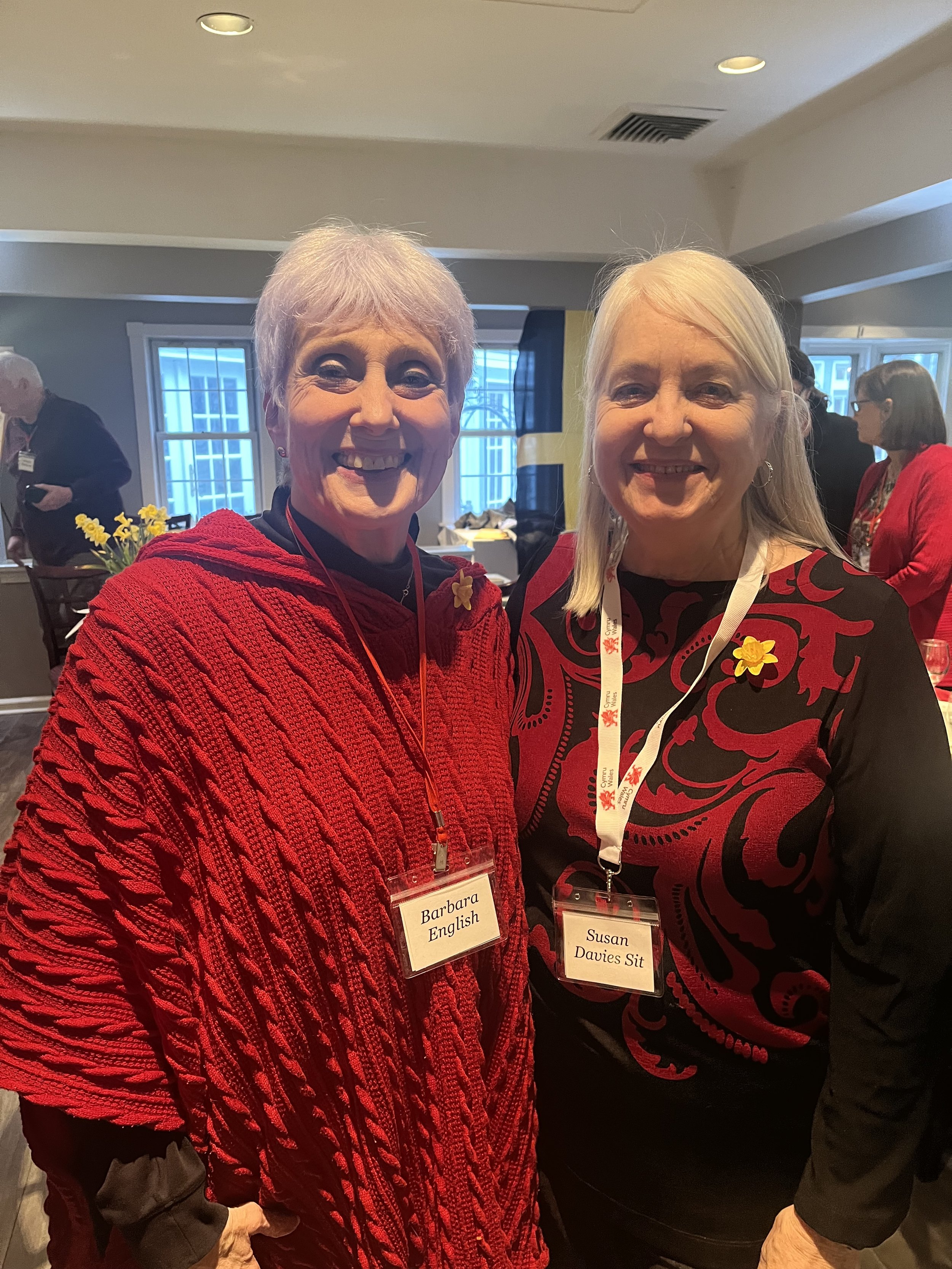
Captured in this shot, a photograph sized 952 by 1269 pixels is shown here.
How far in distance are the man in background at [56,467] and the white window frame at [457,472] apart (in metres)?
2.42

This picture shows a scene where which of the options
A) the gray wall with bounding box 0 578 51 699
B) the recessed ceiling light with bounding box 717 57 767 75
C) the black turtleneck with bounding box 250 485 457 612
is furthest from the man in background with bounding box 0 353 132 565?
the black turtleneck with bounding box 250 485 457 612

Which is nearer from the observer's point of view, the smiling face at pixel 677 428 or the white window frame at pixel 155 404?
the smiling face at pixel 677 428

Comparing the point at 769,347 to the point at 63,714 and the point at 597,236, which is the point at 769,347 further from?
the point at 597,236

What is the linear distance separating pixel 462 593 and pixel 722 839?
46 cm

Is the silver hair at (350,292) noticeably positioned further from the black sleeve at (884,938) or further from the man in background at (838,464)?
the man in background at (838,464)

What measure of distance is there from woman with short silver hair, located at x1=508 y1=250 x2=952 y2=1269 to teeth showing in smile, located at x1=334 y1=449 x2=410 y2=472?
11.1 inches

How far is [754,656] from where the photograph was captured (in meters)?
0.96

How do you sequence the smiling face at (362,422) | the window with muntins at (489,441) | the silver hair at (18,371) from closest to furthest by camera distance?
the smiling face at (362,422) → the silver hair at (18,371) → the window with muntins at (489,441)

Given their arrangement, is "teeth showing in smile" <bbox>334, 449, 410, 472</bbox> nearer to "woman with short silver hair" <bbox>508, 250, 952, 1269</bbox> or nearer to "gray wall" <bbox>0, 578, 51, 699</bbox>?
"woman with short silver hair" <bbox>508, 250, 952, 1269</bbox>

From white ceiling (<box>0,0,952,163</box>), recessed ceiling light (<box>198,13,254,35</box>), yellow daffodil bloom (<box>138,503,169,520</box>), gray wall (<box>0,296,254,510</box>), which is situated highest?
white ceiling (<box>0,0,952,163</box>)

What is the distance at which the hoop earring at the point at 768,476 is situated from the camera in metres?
1.09

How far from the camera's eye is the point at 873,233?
381cm

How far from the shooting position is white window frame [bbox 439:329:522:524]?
6.21m

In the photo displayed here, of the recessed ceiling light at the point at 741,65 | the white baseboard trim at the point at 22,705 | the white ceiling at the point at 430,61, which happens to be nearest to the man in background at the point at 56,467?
the white baseboard trim at the point at 22,705
